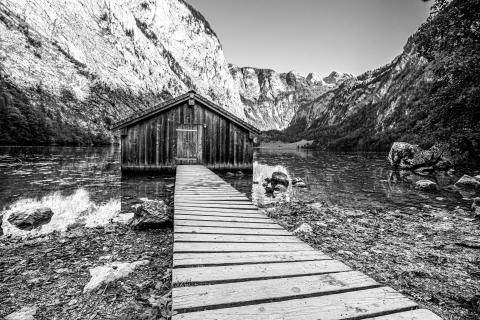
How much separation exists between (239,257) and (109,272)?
204 centimetres

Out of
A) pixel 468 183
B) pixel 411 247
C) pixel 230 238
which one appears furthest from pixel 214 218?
pixel 468 183

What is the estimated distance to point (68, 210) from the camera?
7.59m

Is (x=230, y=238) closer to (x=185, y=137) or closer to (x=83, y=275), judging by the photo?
(x=83, y=275)

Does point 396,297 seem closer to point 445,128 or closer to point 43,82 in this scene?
point 445,128

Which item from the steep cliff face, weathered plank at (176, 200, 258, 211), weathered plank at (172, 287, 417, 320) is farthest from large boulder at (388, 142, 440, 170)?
the steep cliff face

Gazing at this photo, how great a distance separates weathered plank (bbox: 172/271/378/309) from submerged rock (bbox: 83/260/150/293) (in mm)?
1938

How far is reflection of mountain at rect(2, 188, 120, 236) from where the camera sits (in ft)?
19.9

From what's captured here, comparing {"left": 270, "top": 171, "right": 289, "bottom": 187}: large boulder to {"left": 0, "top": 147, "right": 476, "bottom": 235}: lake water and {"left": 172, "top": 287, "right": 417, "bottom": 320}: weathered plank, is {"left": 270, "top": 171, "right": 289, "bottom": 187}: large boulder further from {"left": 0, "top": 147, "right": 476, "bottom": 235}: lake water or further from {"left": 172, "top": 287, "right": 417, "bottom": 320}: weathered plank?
{"left": 172, "top": 287, "right": 417, "bottom": 320}: weathered plank

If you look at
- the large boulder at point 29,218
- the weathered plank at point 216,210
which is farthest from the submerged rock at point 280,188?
the large boulder at point 29,218

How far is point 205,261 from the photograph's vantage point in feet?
8.96

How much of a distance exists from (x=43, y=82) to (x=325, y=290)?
248ft

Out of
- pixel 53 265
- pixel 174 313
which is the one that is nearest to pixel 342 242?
pixel 174 313

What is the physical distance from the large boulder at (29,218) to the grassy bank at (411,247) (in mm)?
5804

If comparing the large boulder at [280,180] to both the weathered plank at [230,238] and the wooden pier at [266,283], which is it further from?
the weathered plank at [230,238]
